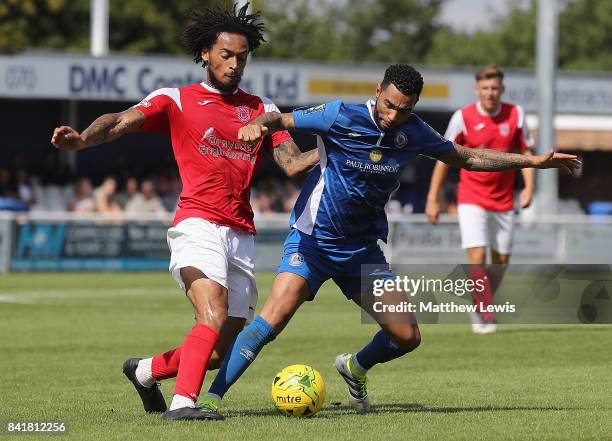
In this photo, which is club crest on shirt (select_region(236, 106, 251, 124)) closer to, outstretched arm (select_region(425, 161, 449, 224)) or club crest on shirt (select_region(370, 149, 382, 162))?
club crest on shirt (select_region(370, 149, 382, 162))

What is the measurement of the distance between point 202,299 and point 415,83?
5.97 feet

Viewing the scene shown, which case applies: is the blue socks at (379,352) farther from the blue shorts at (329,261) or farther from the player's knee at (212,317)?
the player's knee at (212,317)

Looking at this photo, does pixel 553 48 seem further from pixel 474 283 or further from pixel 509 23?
pixel 509 23

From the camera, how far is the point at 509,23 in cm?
9219

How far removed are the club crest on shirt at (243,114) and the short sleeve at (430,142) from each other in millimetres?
1066

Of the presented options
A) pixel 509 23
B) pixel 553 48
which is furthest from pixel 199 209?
pixel 509 23

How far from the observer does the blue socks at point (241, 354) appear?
314 inches

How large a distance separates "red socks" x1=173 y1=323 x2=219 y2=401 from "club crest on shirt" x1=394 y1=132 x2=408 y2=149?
5.39 ft

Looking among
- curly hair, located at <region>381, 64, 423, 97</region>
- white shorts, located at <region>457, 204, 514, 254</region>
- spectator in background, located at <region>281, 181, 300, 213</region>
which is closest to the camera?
curly hair, located at <region>381, 64, 423, 97</region>

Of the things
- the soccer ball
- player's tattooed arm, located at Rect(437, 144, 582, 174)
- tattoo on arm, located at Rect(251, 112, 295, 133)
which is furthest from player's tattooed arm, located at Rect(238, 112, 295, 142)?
the soccer ball

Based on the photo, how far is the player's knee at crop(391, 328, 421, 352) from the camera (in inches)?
327

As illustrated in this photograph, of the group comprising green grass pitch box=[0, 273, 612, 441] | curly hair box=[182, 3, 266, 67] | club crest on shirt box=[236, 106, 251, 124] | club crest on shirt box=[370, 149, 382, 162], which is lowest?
green grass pitch box=[0, 273, 612, 441]

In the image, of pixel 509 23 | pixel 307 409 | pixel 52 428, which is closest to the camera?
pixel 52 428

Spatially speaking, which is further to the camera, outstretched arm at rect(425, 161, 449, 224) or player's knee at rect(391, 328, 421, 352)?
outstretched arm at rect(425, 161, 449, 224)
